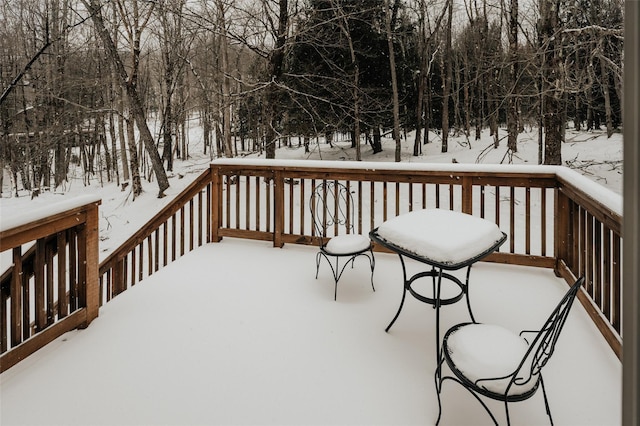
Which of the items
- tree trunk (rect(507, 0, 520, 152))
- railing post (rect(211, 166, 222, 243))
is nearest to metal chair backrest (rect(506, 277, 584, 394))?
railing post (rect(211, 166, 222, 243))

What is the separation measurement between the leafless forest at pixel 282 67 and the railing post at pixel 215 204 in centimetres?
422

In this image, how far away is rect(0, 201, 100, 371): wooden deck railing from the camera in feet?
7.38

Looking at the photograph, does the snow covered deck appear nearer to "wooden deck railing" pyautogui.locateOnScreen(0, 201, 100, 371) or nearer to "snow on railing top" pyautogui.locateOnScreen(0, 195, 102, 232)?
"wooden deck railing" pyautogui.locateOnScreen(0, 201, 100, 371)

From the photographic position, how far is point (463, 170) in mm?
3824

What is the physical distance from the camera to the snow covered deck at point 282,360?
1.93m

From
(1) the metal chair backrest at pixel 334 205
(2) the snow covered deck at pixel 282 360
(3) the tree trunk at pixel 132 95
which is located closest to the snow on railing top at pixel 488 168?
(1) the metal chair backrest at pixel 334 205

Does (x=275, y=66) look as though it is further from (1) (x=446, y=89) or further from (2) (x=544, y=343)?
(2) (x=544, y=343)

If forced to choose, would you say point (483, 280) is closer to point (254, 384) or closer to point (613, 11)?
point (254, 384)

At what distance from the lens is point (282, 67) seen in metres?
10.3

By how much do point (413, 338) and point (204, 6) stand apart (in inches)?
400

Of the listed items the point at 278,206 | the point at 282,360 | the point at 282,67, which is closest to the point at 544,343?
the point at 282,360

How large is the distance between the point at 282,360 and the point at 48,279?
1.45m

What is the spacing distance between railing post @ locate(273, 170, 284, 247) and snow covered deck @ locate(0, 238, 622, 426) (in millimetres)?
965

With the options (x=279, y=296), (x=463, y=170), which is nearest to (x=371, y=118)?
(x=463, y=170)
